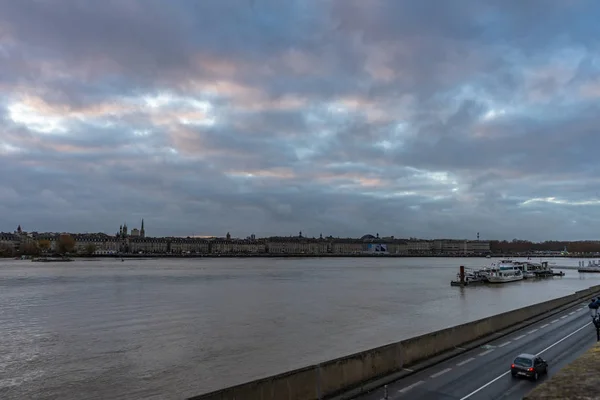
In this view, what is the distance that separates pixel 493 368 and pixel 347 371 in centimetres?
686

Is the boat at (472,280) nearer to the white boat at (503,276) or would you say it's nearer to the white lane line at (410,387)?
the white boat at (503,276)

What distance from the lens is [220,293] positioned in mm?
64812

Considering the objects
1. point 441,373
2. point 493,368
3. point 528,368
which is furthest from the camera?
point 493,368

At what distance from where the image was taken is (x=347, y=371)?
16.3 meters

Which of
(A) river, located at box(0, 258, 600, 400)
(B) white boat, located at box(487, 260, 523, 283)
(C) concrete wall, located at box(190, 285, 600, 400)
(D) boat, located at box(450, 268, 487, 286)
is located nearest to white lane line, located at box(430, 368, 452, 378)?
(C) concrete wall, located at box(190, 285, 600, 400)

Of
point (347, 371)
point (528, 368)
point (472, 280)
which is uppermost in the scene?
point (347, 371)

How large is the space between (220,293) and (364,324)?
30776 millimetres

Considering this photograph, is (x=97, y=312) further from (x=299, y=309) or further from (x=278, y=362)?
(x=278, y=362)

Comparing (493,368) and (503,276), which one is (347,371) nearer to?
(493,368)

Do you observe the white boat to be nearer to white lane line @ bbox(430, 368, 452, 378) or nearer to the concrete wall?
the concrete wall

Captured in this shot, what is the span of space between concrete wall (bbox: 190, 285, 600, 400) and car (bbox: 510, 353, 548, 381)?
3596mm

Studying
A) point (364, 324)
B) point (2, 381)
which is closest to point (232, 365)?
point (2, 381)

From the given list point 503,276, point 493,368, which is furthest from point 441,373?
point 503,276

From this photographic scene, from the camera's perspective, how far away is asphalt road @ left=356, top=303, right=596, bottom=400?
16.1 meters
